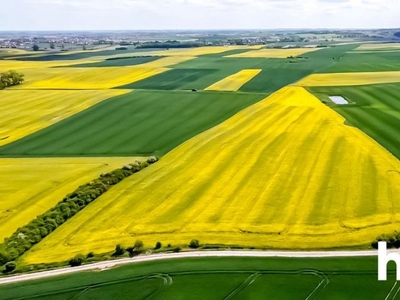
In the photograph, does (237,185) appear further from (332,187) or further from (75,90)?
(75,90)

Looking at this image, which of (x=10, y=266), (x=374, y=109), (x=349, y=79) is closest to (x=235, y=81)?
(x=349, y=79)

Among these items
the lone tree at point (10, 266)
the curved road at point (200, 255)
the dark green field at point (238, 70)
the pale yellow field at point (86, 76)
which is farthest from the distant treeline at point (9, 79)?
the curved road at point (200, 255)

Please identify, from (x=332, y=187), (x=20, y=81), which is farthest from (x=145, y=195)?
(x=20, y=81)

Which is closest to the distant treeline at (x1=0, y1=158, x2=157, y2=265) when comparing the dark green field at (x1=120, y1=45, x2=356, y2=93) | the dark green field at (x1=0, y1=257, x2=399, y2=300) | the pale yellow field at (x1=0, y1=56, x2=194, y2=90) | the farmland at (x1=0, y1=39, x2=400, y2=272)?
the farmland at (x1=0, y1=39, x2=400, y2=272)

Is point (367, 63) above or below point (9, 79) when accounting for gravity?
above

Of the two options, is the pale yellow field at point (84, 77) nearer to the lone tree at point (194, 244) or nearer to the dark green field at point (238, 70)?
the dark green field at point (238, 70)

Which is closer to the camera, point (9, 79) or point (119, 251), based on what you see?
point (119, 251)

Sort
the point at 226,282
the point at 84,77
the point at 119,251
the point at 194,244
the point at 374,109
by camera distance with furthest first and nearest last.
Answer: the point at 84,77, the point at 374,109, the point at 194,244, the point at 119,251, the point at 226,282

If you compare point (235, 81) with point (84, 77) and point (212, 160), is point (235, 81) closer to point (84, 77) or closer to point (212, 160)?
point (84, 77)
